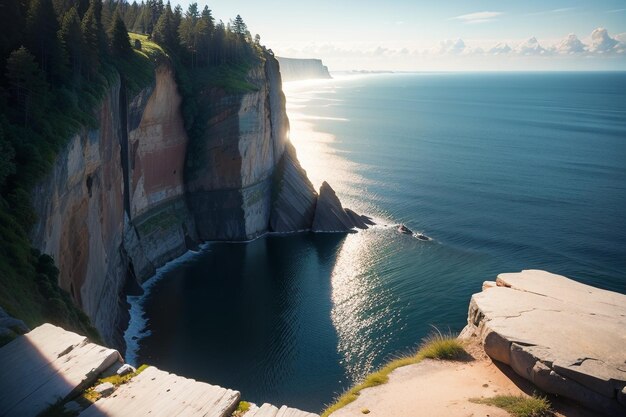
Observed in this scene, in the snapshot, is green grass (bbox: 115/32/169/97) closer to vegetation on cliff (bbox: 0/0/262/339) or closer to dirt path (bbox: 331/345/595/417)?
vegetation on cliff (bbox: 0/0/262/339)

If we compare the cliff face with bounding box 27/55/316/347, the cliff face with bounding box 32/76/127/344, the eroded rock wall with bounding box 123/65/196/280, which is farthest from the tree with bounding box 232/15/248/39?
the cliff face with bounding box 32/76/127/344

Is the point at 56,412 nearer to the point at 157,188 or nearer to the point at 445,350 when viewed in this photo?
the point at 445,350

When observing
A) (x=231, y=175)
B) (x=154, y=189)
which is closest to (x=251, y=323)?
(x=154, y=189)

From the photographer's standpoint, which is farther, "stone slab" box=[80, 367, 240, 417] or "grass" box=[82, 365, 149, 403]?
"grass" box=[82, 365, 149, 403]

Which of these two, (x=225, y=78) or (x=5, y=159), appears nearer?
(x=5, y=159)

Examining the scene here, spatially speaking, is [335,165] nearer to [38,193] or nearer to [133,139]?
[133,139]

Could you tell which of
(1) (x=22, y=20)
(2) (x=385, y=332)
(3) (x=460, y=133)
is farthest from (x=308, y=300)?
(3) (x=460, y=133)
